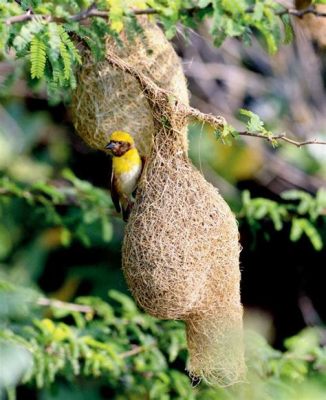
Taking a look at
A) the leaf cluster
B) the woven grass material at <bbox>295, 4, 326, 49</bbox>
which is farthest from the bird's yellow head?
the woven grass material at <bbox>295, 4, 326, 49</bbox>

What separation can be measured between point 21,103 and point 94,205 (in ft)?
4.23

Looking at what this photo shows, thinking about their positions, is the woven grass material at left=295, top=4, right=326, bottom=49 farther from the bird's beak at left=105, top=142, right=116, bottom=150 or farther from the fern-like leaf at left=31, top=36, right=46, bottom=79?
the fern-like leaf at left=31, top=36, right=46, bottom=79

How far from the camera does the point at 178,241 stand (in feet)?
8.55

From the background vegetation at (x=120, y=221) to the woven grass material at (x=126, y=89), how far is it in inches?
4.9

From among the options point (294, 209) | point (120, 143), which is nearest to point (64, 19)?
point (120, 143)

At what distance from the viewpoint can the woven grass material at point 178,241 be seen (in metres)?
2.61

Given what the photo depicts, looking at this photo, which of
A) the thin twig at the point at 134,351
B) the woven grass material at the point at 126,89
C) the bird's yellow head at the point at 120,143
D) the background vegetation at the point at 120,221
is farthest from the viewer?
the thin twig at the point at 134,351

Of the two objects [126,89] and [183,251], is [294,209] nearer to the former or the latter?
[126,89]

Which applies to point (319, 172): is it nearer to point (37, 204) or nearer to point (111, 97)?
point (37, 204)

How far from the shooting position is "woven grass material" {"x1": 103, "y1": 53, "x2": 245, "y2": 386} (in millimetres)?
2613

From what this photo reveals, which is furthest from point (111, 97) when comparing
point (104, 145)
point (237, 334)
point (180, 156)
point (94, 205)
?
point (94, 205)

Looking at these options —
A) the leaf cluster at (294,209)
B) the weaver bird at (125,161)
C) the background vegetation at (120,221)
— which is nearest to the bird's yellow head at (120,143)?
the weaver bird at (125,161)

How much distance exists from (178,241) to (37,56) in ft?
2.24

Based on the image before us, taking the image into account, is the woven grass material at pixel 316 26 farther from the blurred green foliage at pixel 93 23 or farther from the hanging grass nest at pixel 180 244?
the hanging grass nest at pixel 180 244
